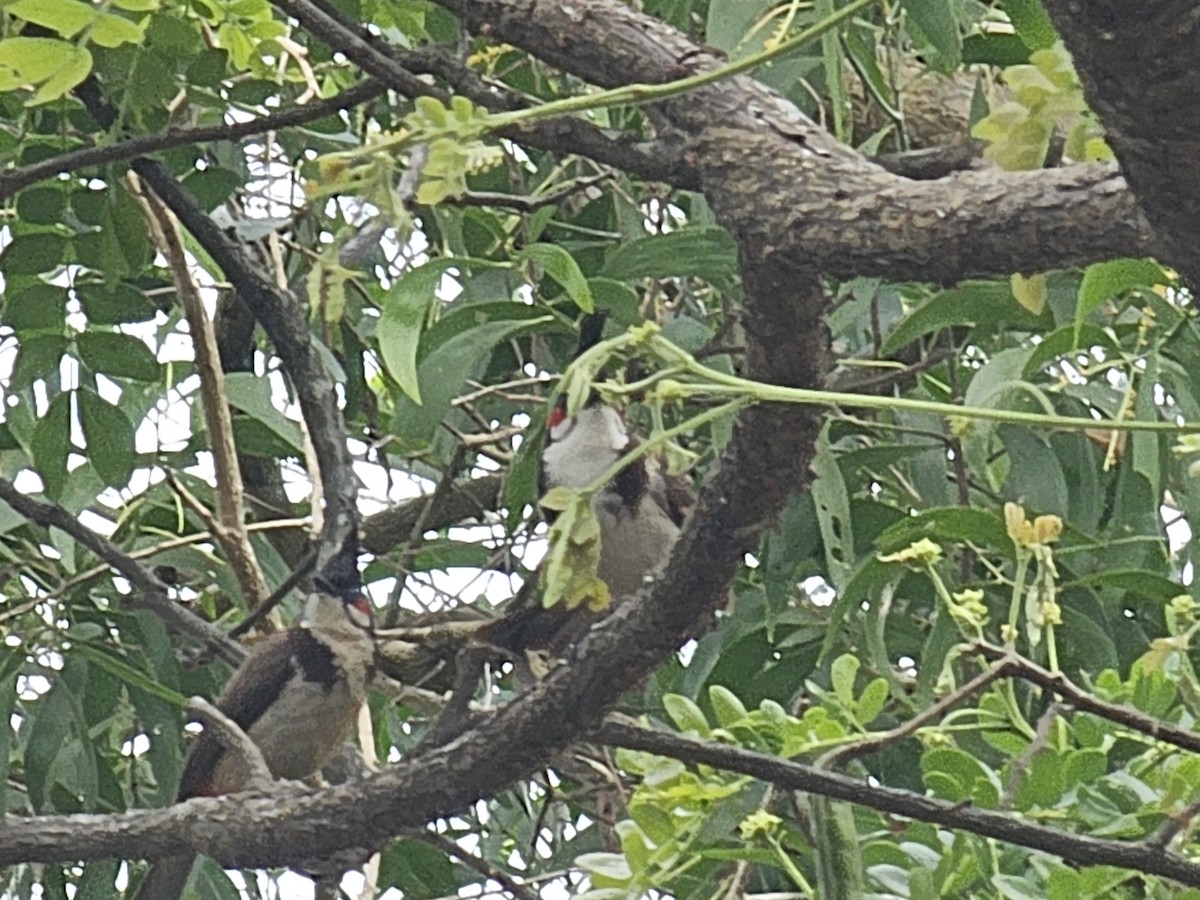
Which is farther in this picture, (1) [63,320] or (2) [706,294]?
(2) [706,294]

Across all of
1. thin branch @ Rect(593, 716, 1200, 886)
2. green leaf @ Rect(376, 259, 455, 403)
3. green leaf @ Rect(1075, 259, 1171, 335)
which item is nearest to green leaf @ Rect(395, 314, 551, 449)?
green leaf @ Rect(376, 259, 455, 403)

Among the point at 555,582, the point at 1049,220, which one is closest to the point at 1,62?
the point at 555,582

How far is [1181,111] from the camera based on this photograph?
0.50m

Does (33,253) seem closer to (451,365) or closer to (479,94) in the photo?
(451,365)

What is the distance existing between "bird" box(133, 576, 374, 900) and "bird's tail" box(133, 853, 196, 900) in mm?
26

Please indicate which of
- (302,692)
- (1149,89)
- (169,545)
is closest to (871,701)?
(1149,89)

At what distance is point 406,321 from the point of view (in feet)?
3.94

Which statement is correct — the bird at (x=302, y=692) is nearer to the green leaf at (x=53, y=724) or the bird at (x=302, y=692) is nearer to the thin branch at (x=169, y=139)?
the green leaf at (x=53, y=724)

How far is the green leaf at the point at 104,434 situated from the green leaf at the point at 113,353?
0.09 feet

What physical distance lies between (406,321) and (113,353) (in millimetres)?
494

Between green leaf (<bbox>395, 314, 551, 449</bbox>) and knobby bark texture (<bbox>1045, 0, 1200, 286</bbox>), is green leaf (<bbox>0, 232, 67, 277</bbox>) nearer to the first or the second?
green leaf (<bbox>395, 314, 551, 449</bbox>)

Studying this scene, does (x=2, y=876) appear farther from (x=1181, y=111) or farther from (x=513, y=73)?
(x=1181, y=111)

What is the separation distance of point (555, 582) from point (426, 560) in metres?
1.29

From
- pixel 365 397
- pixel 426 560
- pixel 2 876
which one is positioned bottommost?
pixel 2 876
